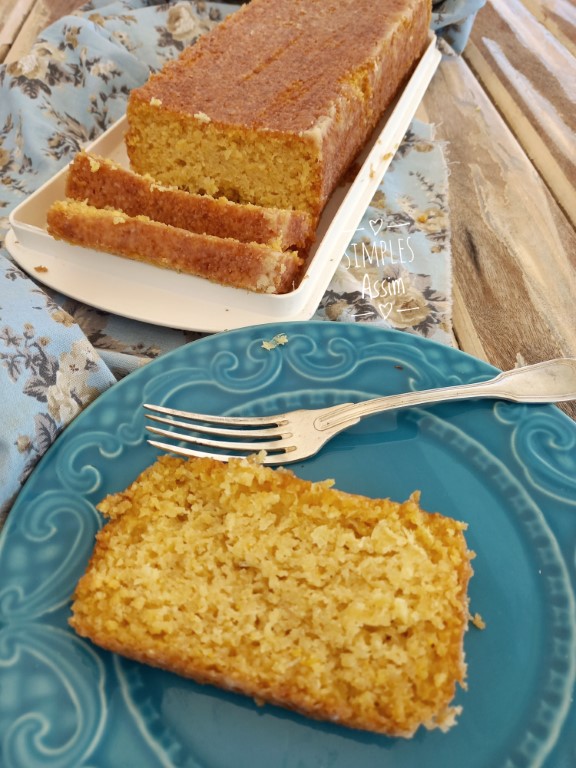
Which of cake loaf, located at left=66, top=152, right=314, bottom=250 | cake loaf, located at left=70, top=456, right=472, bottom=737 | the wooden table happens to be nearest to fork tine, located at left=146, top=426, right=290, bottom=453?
cake loaf, located at left=70, top=456, right=472, bottom=737

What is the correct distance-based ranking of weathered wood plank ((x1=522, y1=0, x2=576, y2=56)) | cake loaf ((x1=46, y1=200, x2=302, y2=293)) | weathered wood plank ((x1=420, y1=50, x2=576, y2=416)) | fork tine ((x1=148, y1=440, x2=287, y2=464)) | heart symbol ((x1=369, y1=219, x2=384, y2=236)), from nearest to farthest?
fork tine ((x1=148, y1=440, x2=287, y2=464)) < cake loaf ((x1=46, y1=200, x2=302, y2=293)) < weathered wood plank ((x1=420, y1=50, x2=576, y2=416)) < heart symbol ((x1=369, y1=219, x2=384, y2=236)) < weathered wood plank ((x1=522, y1=0, x2=576, y2=56))

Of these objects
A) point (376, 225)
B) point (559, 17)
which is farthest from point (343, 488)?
point (559, 17)

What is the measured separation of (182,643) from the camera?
1215mm

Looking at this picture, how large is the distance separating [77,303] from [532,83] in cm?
265

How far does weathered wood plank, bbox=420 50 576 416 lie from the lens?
7.02 ft

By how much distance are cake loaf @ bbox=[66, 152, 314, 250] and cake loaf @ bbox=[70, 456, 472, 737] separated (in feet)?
2.77

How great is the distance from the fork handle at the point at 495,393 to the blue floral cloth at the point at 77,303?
389 millimetres

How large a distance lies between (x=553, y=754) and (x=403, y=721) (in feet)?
0.94

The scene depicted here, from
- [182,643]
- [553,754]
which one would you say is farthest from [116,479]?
[553,754]

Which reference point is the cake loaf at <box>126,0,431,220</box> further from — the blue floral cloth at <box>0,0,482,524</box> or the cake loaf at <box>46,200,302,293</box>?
the cake loaf at <box>46,200,302,293</box>

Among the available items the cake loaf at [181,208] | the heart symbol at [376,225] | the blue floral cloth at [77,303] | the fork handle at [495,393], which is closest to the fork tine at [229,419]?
the fork handle at [495,393]

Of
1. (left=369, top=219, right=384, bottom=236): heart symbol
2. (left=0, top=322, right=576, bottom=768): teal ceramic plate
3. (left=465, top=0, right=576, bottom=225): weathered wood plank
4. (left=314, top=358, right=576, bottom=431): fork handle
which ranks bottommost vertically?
(left=0, top=322, right=576, bottom=768): teal ceramic plate

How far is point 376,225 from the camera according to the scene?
2484 millimetres

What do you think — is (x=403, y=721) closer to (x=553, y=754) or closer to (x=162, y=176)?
(x=553, y=754)
